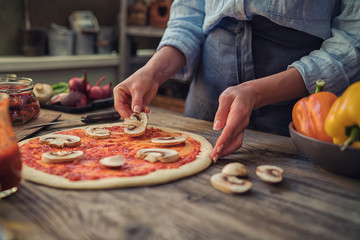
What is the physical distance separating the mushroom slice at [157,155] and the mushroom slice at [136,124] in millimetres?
233

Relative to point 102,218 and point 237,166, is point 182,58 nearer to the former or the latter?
point 237,166

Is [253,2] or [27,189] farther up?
[253,2]

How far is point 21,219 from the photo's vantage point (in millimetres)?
792

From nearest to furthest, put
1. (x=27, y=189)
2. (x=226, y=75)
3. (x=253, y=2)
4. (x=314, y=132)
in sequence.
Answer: (x=27, y=189) → (x=314, y=132) → (x=253, y=2) → (x=226, y=75)

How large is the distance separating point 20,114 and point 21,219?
0.86 m

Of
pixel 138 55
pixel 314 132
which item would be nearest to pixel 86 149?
pixel 314 132

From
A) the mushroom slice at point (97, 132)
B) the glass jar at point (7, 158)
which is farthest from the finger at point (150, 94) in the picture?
the glass jar at point (7, 158)

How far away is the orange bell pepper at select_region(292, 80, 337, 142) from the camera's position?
104 cm

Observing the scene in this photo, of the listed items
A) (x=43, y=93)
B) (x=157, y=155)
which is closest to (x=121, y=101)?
(x=157, y=155)

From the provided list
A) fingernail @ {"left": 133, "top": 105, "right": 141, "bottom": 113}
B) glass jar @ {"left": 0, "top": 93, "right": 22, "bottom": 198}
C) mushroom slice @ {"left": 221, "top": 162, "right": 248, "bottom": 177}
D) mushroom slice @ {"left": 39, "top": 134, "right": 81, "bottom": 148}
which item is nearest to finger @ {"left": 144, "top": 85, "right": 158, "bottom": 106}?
fingernail @ {"left": 133, "top": 105, "right": 141, "bottom": 113}

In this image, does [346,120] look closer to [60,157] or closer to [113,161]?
[113,161]

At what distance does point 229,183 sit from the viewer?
3.18 ft

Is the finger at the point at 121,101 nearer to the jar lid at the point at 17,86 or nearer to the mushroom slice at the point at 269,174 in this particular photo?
the jar lid at the point at 17,86

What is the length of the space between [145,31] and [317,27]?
2.80 metres
